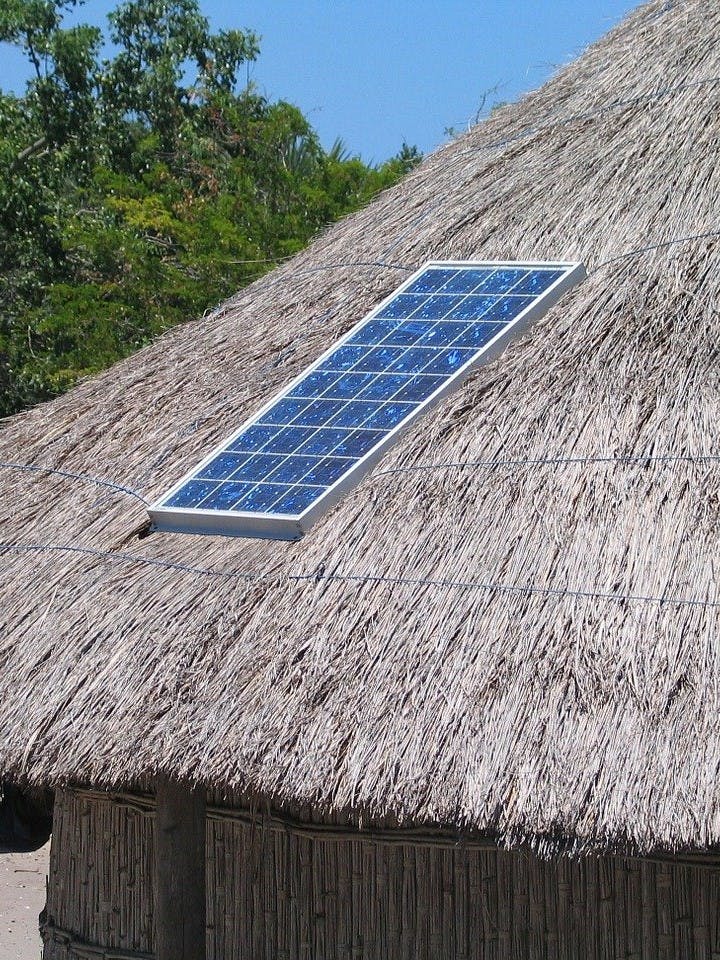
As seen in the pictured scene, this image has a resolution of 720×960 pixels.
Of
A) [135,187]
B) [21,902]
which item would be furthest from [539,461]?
[135,187]

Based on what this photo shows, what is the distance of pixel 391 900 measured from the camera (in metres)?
4.37

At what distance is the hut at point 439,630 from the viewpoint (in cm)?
324

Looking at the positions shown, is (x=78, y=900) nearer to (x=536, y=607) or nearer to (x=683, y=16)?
(x=536, y=607)

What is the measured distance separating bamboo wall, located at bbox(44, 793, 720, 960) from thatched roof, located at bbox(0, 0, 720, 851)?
32 cm

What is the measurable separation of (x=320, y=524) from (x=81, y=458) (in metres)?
1.50

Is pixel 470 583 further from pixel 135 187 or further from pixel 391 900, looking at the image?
pixel 135 187

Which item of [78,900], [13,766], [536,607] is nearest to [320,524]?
[536,607]

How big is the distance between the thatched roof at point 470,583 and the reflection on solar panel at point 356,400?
9 centimetres

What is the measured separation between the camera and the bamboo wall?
3.99m

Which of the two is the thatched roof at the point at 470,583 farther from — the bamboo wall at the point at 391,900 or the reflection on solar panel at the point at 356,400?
the bamboo wall at the point at 391,900

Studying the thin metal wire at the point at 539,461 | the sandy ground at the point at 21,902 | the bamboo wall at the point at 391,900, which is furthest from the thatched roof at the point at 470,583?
the sandy ground at the point at 21,902

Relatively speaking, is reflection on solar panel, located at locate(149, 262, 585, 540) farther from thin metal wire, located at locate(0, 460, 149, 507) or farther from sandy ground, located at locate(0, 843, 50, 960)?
sandy ground, located at locate(0, 843, 50, 960)

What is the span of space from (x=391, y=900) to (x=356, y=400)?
179 cm

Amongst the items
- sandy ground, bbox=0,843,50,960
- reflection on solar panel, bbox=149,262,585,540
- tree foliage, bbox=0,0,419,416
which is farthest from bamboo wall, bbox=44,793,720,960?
tree foliage, bbox=0,0,419,416
